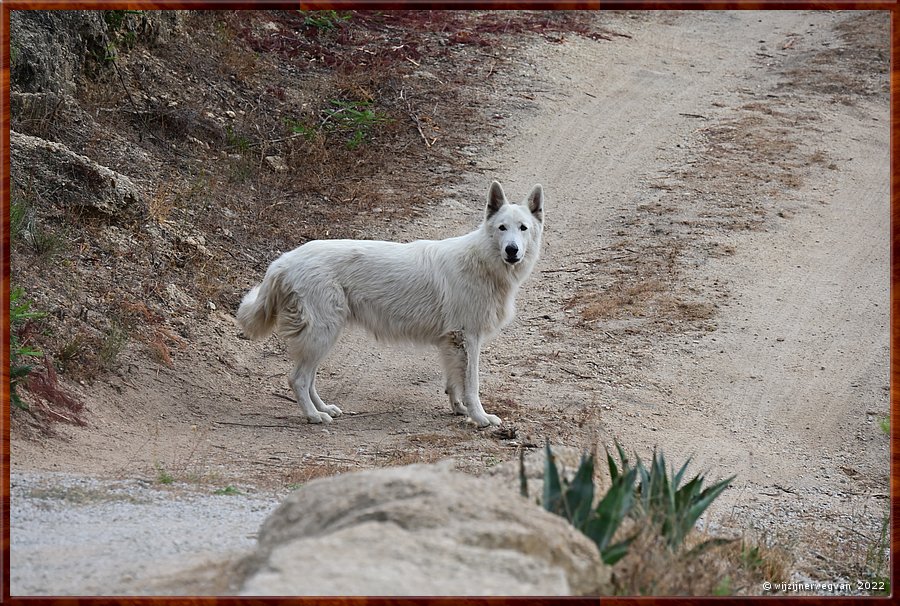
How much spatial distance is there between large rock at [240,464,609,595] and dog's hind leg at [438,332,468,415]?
158 inches

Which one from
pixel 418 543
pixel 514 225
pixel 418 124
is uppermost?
pixel 418 124

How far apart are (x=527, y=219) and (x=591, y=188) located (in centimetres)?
613

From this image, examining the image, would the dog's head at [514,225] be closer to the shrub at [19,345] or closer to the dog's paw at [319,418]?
the dog's paw at [319,418]

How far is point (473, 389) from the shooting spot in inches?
342

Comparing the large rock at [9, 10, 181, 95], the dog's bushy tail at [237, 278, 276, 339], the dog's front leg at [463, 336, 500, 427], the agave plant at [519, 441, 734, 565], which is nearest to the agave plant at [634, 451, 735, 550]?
the agave plant at [519, 441, 734, 565]

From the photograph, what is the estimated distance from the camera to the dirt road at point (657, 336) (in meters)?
7.94

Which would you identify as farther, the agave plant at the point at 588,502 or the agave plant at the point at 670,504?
the agave plant at the point at 670,504

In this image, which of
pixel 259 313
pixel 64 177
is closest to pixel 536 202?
pixel 259 313

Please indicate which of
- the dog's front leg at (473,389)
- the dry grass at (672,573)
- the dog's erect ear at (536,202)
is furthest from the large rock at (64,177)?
the dry grass at (672,573)

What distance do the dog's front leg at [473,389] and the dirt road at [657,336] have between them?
7.0 inches

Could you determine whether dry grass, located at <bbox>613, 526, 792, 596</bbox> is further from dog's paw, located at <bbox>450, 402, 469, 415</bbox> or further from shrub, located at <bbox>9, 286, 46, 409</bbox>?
shrub, located at <bbox>9, 286, 46, 409</bbox>

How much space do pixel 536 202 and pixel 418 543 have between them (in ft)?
17.2

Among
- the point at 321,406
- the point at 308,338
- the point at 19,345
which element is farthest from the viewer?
the point at 321,406

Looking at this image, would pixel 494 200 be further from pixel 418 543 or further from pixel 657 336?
pixel 418 543
